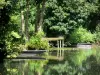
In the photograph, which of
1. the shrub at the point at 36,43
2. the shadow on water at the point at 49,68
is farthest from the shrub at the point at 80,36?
the shadow on water at the point at 49,68

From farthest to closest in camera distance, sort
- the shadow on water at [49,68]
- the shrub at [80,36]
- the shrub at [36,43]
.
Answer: the shrub at [80,36]
the shrub at [36,43]
the shadow on water at [49,68]

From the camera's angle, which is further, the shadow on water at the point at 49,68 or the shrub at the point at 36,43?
the shrub at the point at 36,43

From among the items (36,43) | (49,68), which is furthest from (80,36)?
(49,68)

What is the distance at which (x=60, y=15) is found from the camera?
32.2m

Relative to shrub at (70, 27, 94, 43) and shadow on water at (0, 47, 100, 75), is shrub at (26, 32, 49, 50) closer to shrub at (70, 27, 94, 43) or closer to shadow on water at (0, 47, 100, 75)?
shadow on water at (0, 47, 100, 75)

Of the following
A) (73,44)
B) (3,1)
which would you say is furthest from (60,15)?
(3,1)

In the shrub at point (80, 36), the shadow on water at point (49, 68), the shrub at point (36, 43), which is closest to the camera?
the shadow on water at point (49, 68)

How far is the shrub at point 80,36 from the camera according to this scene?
3375 cm

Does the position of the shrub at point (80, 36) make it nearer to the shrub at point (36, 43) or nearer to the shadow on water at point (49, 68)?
the shrub at point (36, 43)

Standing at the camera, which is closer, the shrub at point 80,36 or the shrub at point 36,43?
the shrub at point 36,43

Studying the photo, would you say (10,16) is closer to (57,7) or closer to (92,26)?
(57,7)

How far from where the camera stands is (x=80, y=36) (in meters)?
34.3

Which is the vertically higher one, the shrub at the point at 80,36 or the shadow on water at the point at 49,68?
the shadow on water at the point at 49,68

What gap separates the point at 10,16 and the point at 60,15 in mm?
16808
